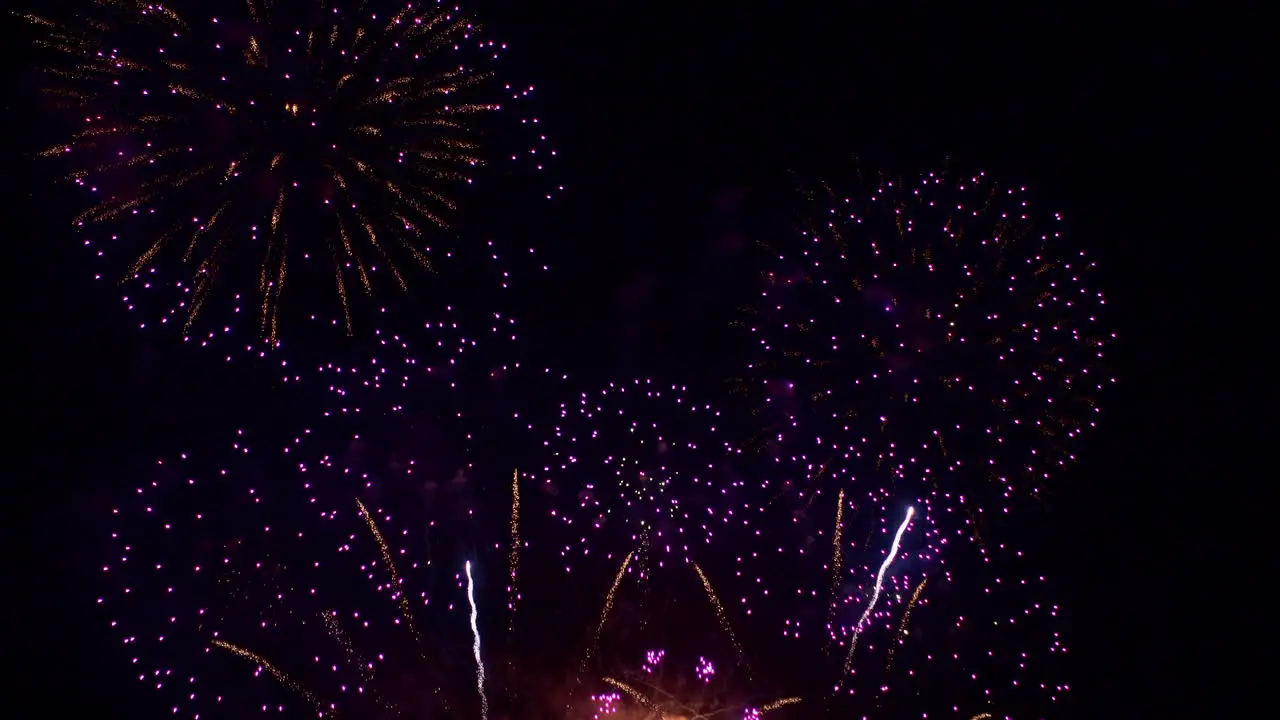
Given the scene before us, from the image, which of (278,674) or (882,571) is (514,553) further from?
(882,571)

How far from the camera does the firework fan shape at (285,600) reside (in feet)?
17.5

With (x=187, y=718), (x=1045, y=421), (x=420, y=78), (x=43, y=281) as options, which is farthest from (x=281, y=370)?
(x=1045, y=421)

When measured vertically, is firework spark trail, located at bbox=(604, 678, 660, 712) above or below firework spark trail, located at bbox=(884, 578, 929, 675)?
below

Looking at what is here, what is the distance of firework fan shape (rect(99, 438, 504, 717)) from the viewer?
533cm

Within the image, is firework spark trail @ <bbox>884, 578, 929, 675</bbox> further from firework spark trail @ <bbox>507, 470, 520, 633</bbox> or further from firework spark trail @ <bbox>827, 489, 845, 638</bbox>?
firework spark trail @ <bbox>507, 470, 520, 633</bbox>

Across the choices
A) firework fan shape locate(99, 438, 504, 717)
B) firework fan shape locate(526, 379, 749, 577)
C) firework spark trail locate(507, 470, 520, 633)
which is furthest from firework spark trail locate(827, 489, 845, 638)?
firework fan shape locate(99, 438, 504, 717)

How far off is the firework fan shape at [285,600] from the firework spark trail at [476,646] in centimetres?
2

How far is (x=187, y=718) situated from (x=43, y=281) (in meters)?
3.31

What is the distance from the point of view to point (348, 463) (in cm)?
584

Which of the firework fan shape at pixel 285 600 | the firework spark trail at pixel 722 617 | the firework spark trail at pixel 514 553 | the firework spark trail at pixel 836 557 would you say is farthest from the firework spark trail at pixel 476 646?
the firework spark trail at pixel 836 557

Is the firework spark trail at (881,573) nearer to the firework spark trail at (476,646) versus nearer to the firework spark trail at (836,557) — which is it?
the firework spark trail at (836,557)

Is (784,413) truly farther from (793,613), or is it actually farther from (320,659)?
(320,659)

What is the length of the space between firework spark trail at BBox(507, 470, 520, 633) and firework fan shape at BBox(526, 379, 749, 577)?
189mm

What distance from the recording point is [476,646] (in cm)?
649
